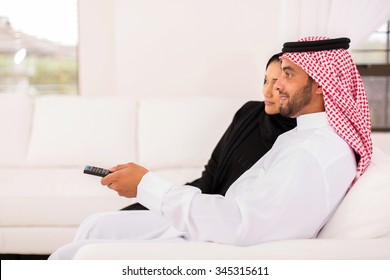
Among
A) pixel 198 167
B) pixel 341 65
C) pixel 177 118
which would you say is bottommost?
pixel 198 167

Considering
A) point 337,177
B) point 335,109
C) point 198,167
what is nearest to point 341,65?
point 335,109

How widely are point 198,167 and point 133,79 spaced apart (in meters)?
1.39

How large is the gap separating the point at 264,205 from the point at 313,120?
1.23 feet

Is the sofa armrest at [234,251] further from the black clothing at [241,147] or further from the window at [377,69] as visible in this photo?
the window at [377,69]

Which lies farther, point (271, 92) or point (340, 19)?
point (340, 19)

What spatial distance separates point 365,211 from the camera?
1.38 meters

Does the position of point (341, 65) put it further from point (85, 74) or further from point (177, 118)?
point (85, 74)

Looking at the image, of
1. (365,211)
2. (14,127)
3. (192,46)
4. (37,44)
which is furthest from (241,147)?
(37,44)

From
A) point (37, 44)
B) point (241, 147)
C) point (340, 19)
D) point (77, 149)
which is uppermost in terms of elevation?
point (340, 19)

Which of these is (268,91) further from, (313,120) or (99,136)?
(99,136)

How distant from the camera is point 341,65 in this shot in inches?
60.1
